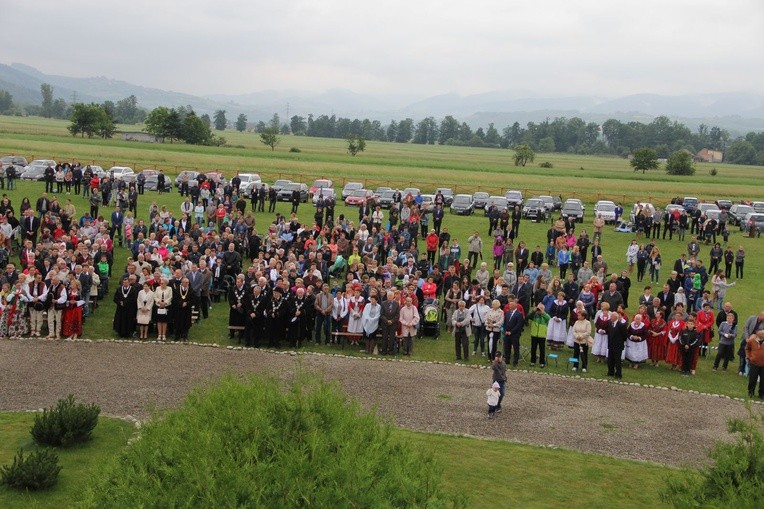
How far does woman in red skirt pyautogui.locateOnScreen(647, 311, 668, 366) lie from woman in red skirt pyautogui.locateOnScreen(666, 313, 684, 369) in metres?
0.16

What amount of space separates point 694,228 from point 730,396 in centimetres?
2697

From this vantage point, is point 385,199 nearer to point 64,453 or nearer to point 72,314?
point 72,314

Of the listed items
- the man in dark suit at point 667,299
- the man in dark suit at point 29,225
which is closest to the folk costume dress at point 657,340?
the man in dark suit at point 667,299

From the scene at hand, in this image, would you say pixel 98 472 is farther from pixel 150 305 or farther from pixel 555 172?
pixel 555 172

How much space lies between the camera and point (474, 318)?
68.8ft

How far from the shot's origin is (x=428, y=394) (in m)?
17.5

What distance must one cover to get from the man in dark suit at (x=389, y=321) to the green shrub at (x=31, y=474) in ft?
35.0

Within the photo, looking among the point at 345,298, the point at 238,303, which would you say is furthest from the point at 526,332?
the point at 238,303

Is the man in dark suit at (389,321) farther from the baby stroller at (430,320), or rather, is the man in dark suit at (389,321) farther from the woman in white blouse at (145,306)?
the woman in white blouse at (145,306)

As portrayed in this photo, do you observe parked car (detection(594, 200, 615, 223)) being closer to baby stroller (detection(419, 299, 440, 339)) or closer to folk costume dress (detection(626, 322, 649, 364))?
baby stroller (detection(419, 299, 440, 339))

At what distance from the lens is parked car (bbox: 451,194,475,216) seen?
4797 cm

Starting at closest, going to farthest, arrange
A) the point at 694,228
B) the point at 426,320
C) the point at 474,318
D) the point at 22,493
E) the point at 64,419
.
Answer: the point at 22,493 < the point at 64,419 < the point at 474,318 < the point at 426,320 < the point at 694,228

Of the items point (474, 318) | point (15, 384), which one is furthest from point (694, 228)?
point (15, 384)

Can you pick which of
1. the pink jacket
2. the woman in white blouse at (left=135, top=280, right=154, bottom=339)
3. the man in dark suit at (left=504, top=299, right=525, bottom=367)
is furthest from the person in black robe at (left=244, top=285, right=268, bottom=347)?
the man in dark suit at (left=504, top=299, right=525, bottom=367)
